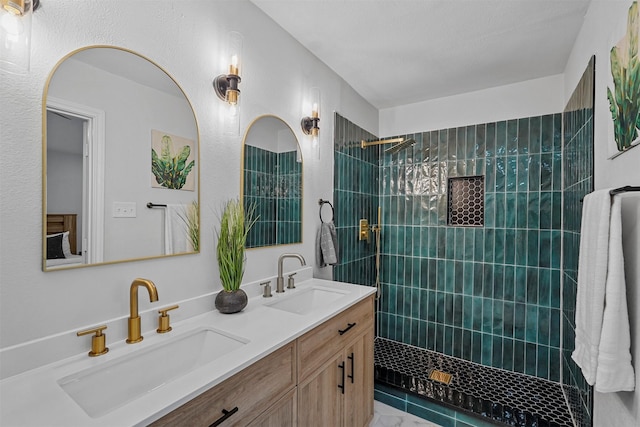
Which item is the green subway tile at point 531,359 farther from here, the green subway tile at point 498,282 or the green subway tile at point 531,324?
the green subway tile at point 498,282

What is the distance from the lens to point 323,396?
57.1 inches

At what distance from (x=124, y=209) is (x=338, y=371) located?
4.01 ft

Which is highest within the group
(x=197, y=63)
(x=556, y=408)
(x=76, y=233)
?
(x=197, y=63)

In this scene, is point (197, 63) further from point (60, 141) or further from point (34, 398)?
point (34, 398)

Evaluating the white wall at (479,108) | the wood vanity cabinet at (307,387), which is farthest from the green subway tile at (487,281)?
the wood vanity cabinet at (307,387)

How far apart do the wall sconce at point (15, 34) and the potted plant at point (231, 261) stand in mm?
855

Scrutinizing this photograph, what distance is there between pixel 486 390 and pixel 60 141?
286cm

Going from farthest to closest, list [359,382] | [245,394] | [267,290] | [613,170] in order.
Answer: [359,382], [267,290], [613,170], [245,394]

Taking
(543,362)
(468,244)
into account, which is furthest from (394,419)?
(468,244)

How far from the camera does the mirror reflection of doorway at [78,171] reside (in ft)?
3.26

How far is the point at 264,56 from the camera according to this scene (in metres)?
1.81

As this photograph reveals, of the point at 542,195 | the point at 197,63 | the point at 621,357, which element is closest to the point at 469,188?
the point at 542,195

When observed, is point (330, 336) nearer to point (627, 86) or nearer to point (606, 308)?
point (606, 308)

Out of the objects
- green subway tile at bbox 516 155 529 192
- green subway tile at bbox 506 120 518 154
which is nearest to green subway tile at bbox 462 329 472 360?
green subway tile at bbox 516 155 529 192
